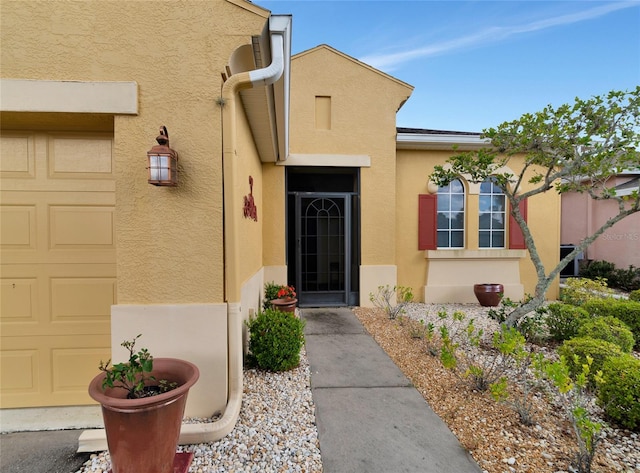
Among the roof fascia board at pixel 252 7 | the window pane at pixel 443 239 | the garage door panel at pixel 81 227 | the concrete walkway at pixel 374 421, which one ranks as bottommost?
the concrete walkway at pixel 374 421

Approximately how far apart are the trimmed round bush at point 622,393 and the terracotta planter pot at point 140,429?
3574 mm

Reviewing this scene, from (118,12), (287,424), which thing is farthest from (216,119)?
(287,424)

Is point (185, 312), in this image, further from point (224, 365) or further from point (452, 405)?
point (452, 405)

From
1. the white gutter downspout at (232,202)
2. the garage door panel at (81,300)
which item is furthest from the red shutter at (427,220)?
the garage door panel at (81,300)

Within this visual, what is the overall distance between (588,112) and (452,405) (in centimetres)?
421

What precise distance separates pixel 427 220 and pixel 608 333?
3924 millimetres

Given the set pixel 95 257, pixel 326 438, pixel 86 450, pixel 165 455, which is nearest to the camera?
pixel 165 455

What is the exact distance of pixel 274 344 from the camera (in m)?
3.46

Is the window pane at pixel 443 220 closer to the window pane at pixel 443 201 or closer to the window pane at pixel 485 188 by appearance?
the window pane at pixel 443 201

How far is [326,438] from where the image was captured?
94.6 inches

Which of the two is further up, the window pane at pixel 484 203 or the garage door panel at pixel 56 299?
the window pane at pixel 484 203

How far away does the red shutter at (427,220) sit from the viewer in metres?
7.16

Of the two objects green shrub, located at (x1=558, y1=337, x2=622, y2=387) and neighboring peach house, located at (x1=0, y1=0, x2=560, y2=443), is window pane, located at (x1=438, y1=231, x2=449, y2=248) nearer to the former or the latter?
green shrub, located at (x1=558, y1=337, x2=622, y2=387)

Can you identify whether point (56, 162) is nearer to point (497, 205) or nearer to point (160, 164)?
point (160, 164)
